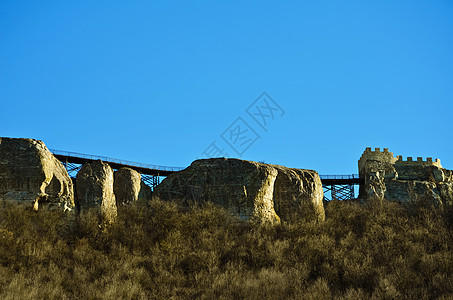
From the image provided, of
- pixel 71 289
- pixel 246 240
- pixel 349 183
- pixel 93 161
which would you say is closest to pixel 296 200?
pixel 246 240

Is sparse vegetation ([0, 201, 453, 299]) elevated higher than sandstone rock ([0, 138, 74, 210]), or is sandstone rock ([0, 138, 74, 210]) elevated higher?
sandstone rock ([0, 138, 74, 210])

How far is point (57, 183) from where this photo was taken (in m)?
42.7

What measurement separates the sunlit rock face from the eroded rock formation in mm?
7410

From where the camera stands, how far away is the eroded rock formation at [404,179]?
53.8 meters

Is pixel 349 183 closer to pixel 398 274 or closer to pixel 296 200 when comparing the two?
pixel 296 200

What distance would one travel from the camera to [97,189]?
145ft

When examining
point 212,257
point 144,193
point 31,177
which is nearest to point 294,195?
point 212,257

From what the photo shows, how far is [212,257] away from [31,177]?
43.9 ft

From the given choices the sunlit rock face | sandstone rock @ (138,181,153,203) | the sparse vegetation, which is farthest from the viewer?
sandstone rock @ (138,181,153,203)

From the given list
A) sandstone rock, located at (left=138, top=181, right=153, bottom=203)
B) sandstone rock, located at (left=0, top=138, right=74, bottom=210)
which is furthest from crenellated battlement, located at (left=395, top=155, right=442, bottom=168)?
sandstone rock, located at (left=0, top=138, right=74, bottom=210)

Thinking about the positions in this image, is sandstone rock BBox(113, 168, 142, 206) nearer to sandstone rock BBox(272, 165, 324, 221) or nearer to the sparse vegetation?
the sparse vegetation

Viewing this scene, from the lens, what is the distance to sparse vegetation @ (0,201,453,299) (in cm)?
3666

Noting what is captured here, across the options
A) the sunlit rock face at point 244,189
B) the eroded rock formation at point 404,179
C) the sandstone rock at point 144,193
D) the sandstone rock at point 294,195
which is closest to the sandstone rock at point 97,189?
the sandstone rock at point 144,193

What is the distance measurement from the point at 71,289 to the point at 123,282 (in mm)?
3074
